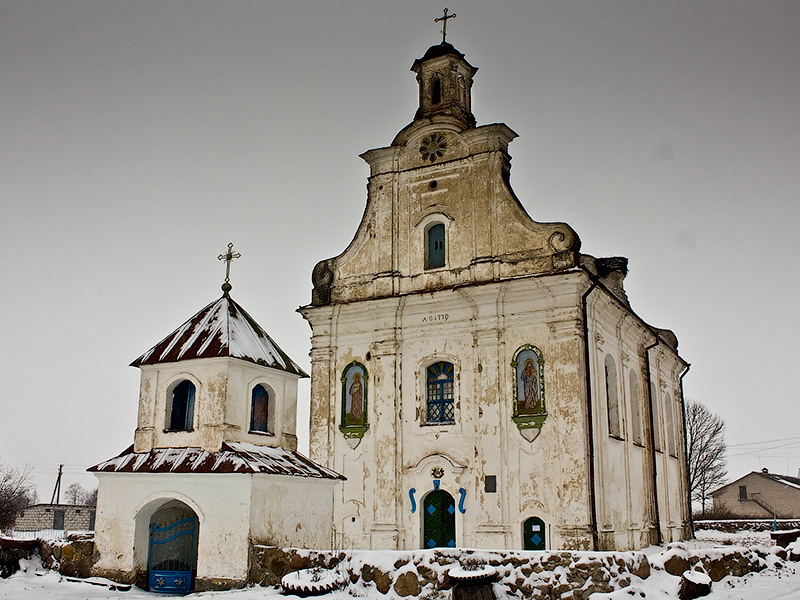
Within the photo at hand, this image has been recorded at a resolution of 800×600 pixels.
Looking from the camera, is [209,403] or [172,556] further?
[209,403]

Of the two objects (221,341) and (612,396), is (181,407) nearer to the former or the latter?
(221,341)

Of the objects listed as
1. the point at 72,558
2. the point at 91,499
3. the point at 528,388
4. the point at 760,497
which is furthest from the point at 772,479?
the point at 91,499

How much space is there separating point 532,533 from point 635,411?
7431 mm

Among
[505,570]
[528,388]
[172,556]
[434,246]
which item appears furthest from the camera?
[434,246]

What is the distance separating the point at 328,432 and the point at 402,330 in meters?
3.53

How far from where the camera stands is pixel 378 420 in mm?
23500

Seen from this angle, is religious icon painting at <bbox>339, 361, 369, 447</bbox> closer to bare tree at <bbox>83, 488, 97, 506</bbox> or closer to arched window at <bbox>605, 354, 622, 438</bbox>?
arched window at <bbox>605, 354, 622, 438</bbox>

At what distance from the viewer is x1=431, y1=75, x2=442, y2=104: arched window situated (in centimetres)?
2686

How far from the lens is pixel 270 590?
1507 centimetres

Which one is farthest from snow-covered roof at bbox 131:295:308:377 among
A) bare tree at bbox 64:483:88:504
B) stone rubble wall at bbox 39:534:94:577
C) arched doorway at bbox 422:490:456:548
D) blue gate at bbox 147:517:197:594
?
bare tree at bbox 64:483:88:504

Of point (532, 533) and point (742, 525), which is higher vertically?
point (742, 525)

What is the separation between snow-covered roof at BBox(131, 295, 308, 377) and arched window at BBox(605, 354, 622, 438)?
9327mm

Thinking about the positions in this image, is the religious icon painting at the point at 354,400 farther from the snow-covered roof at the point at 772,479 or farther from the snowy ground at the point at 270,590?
the snow-covered roof at the point at 772,479

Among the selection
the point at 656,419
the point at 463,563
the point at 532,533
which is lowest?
the point at 463,563
